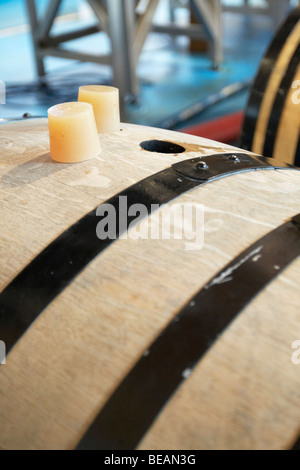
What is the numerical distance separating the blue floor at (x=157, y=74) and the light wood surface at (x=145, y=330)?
8.83 feet

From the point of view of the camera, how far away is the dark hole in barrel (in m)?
1.12

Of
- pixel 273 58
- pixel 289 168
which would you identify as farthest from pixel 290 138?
pixel 289 168

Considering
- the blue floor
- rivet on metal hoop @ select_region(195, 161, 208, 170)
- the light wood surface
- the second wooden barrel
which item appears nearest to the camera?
the light wood surface

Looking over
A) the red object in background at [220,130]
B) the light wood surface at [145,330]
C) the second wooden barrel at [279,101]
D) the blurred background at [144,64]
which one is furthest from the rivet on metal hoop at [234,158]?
the blurred background at [144,64]

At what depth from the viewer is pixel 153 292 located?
76 cm

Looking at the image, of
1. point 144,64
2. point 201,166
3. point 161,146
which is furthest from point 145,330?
point 144,64

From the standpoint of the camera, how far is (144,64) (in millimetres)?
5207

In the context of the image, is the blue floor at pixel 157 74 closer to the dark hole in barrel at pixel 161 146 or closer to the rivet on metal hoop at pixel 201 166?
the dark hole in barrel at pixel 161 146

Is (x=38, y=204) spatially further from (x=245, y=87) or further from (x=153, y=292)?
(x=245, y=87)

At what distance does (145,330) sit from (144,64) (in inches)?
192

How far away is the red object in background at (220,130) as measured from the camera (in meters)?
3.22

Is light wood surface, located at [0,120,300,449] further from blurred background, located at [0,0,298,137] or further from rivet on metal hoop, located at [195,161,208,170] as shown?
blurred background, located at [0,0,298,137]

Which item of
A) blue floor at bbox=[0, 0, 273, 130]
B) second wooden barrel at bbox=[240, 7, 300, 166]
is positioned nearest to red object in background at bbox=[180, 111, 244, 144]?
blue floor at bbox=[0, 0, 273, 130]

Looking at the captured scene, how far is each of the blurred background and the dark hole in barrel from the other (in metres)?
2.36
